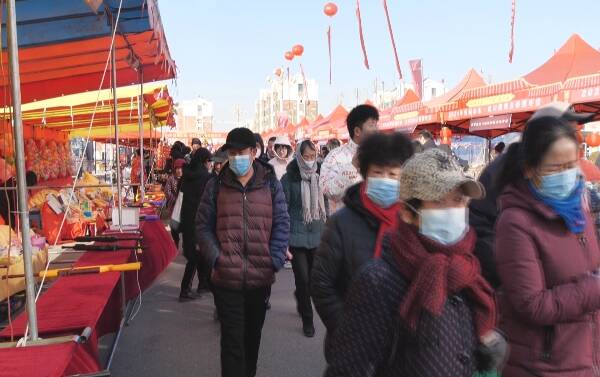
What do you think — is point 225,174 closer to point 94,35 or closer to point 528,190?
point 528,190

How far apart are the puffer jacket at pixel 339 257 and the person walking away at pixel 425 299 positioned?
0.55 meters

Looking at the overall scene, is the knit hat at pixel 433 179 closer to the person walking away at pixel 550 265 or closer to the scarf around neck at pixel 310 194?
the person walking away at pixel 550 265

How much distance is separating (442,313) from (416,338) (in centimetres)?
10

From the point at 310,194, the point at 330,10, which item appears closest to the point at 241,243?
the point at 310,194

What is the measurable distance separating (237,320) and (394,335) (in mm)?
1958

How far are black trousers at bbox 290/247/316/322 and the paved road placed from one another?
0.75ft

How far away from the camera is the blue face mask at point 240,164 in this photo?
3.30 meters

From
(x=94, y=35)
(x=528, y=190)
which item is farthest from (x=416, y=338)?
(x=94, y=35)

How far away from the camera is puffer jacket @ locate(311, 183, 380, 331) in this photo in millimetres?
2045

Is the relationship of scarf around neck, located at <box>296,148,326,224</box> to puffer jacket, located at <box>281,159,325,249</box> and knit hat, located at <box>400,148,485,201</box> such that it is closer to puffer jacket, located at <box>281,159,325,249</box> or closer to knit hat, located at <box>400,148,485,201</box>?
puffer jacket, located at <box>281,159,325,249</box>

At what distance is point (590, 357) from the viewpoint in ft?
5.91

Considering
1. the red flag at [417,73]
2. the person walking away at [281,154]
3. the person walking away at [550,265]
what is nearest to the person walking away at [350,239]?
the person walking away at [550,265]

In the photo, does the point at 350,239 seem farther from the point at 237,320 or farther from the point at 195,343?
the point at 195,343

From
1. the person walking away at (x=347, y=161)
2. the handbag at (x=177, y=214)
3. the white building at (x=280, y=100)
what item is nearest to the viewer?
the person walking away at (x=347, y=161)
